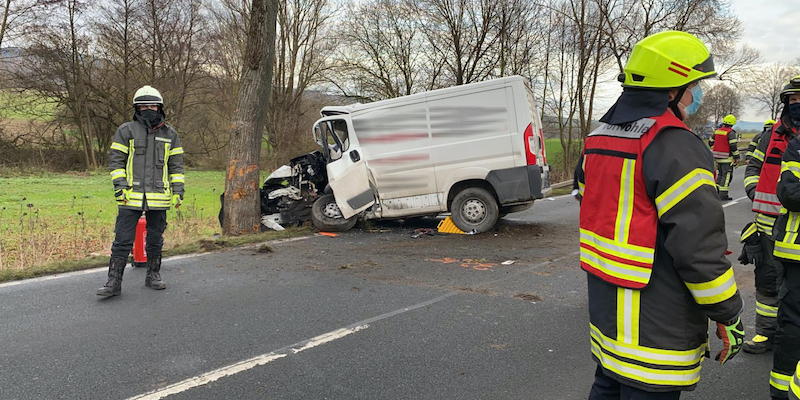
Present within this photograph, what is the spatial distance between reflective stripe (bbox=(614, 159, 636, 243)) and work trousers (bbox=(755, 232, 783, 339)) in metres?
2.33

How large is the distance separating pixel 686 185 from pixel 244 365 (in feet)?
9.44

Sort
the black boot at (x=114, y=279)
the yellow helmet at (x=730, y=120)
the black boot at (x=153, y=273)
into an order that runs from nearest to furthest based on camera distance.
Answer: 1. the black boot at (x=114, y=279)
2. the black boot at (x=153, y=273)
3. the yellow helmet at (x=730, y=120)

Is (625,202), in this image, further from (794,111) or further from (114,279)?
(114,279)

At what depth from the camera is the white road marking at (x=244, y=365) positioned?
2984 mm

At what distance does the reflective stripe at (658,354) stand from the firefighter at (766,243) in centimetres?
209

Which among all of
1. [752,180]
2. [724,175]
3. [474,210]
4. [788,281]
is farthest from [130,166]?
[724,175]

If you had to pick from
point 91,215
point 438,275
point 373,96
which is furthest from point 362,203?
point 373,96

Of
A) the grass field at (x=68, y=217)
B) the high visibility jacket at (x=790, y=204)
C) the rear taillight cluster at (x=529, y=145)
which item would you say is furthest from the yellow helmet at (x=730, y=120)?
the grass field at (x=68, y=217)

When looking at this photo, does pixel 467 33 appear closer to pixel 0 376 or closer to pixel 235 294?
pixel 235 294

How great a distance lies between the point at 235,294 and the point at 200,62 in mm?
26928

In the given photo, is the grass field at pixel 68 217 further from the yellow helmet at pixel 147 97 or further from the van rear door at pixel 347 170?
the yellow helmet at pixel 147 97

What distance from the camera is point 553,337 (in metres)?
3.85

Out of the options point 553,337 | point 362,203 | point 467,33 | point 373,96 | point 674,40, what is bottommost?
point 553,337

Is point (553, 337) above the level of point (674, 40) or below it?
below
